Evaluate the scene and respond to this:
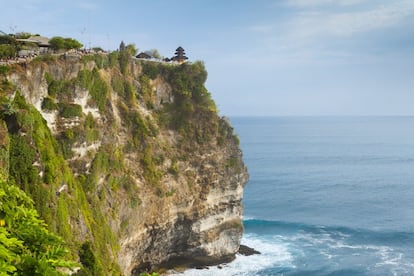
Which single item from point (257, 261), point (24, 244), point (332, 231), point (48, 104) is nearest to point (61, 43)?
point (48, 104)

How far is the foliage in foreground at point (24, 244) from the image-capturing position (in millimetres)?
7918

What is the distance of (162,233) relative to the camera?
168ft

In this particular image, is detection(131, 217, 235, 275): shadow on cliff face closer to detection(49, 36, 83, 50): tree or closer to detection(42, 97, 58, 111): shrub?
detection(42, 97, 58, 111): shrub

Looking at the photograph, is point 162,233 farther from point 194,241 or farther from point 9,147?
point 9,147

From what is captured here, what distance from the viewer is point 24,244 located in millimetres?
9180

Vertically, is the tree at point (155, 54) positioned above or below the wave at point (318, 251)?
above

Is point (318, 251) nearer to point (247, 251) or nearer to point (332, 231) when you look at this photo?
point (332, 231)


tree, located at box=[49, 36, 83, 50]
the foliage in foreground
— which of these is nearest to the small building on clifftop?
tree, located at box=[49, 36, 83, 50]

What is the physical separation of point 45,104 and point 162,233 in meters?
20.3

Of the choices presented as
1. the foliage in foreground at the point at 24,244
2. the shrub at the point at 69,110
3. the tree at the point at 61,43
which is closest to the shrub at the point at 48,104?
the shrub at the point at 69,110

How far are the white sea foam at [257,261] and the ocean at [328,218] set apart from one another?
122 millimetres

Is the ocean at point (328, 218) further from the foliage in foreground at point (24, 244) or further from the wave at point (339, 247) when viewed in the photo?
the foliage in foreground at point (24, 244)

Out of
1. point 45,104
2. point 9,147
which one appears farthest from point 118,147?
point 9,147

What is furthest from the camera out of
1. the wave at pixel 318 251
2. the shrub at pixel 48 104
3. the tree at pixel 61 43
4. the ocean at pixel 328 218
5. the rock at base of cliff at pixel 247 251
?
the rock at base of cliff at pixel 247 251
